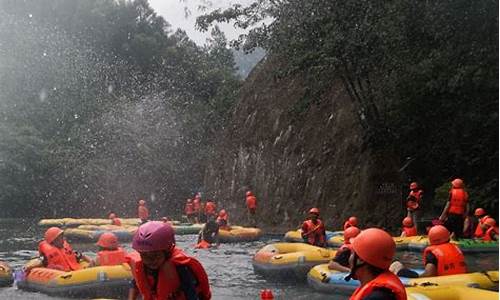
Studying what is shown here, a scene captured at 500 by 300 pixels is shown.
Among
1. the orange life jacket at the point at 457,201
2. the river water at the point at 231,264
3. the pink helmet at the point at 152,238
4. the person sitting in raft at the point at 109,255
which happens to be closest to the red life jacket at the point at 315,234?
the river water at the point at 231,264

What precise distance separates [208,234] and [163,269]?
1488 centimetres

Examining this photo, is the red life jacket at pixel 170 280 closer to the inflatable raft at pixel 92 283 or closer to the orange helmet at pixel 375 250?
the orange helmet at pixel 375 250

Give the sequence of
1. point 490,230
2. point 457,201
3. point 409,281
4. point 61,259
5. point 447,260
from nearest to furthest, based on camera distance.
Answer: point 409,281, point 447,260, point 61,259, point 457,201, point 490,230

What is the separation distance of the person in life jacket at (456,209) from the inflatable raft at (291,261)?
301 cm

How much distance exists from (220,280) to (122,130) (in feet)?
107

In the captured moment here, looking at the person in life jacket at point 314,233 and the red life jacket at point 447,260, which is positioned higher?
the person in life jacket at point 314,233

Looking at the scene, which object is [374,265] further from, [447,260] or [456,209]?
[456,209]

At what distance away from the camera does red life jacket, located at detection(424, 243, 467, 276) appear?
8.65 meters

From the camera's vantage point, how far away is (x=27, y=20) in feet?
166

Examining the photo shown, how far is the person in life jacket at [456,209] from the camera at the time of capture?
14.4 metres

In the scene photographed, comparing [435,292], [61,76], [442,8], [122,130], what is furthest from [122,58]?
[435,292]

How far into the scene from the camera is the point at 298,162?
25484mm

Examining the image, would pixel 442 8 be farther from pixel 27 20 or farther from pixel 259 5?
pixel 27 20

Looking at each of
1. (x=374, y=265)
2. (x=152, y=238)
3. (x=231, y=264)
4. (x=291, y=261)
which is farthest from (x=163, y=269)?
(x=231, y=264)
